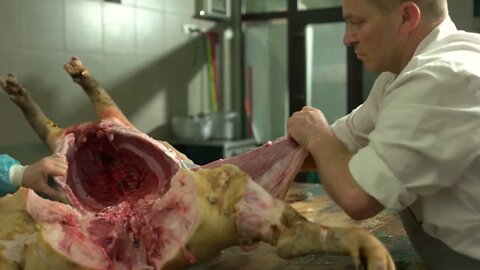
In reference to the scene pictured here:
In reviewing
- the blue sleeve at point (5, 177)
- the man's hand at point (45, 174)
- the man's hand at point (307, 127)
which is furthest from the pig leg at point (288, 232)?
the blue sleeve at point (5, 177)

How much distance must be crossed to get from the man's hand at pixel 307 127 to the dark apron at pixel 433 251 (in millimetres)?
267

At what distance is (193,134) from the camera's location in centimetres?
359

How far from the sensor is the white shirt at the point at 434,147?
104 centimetres

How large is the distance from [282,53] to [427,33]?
3.08m

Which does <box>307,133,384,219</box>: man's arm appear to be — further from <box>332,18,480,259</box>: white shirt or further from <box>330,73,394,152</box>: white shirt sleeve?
<box>330,73,394,152</box>: white shirt sleeve

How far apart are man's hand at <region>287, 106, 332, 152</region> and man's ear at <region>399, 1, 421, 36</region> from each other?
26cm

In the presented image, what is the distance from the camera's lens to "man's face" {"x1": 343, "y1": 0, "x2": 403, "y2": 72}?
117 centimetres

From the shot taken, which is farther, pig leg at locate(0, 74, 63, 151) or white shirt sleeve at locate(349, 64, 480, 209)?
pig leg at locate(0, 74, 63, 151)

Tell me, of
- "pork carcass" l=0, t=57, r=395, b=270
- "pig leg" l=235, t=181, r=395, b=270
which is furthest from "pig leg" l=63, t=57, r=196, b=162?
"pig leg" l=235, t=181, r=395, b=270

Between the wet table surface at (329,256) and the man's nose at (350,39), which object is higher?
the man's nose at (350,39)

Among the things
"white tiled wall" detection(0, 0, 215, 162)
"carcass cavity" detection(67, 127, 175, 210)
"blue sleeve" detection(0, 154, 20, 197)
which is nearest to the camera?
"carcass cavity" detection(67, 127, 175, 210)

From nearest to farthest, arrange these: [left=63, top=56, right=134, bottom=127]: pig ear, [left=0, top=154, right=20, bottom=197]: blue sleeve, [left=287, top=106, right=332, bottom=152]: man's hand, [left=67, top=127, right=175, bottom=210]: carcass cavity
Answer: [left=287, top=106, right=332, bottom=152]: man's hand
[left=67, top=127, right=175, bottom=210]: carcass cavity
[left=0, top=154, right=20, bottom=197]: blue sleeve
[left=63, top=56, right=134, bottom=127]: pig ear

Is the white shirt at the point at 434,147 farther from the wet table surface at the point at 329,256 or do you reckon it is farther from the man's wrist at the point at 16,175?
the man's wrist at the point at 16,175

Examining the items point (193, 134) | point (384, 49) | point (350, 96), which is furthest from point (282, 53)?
point (384, 49)
